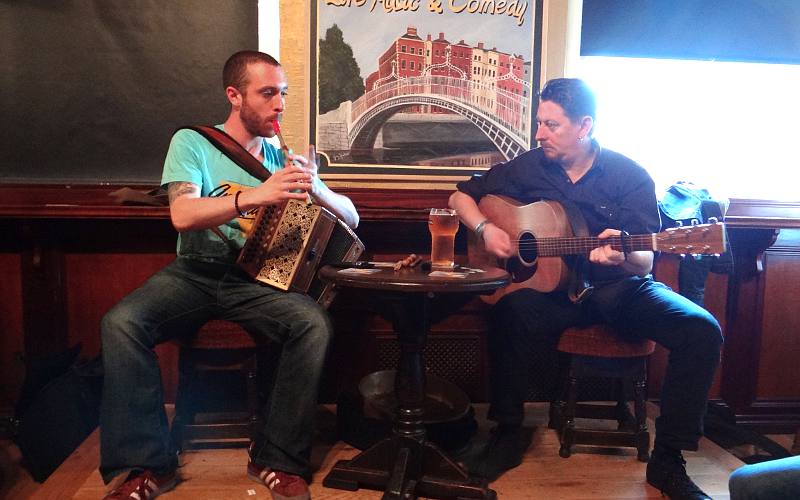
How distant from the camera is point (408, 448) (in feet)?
6.39

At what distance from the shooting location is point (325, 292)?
87.2 inches

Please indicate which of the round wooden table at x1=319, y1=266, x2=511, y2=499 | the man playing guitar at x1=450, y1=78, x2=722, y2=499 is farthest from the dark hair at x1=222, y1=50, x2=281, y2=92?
the man playing guitar at x1=450, y1=78, x2=722, y2=499

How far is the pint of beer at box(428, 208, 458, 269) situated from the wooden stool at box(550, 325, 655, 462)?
613mm

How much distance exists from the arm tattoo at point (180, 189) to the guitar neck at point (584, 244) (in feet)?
3.85

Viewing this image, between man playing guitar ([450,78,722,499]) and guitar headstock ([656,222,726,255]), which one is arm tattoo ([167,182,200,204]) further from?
guitar headstock ([656,222,726,255])

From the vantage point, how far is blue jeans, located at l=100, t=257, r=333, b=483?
6.03ft

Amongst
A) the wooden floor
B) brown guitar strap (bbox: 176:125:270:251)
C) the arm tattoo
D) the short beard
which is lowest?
the wooden floor

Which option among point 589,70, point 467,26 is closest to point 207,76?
point 467,26

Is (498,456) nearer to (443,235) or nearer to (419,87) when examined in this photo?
(443,235)

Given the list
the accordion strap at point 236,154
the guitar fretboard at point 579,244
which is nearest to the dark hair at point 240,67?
the accordion strap at point 236,154

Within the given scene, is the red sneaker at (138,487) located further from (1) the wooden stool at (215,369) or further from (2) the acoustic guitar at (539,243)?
(2) the acoustic guitar at (539,243)

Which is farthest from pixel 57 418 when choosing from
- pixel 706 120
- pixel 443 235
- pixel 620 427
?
pixel 706 120

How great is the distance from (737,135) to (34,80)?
336cm

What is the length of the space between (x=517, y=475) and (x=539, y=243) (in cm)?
81
